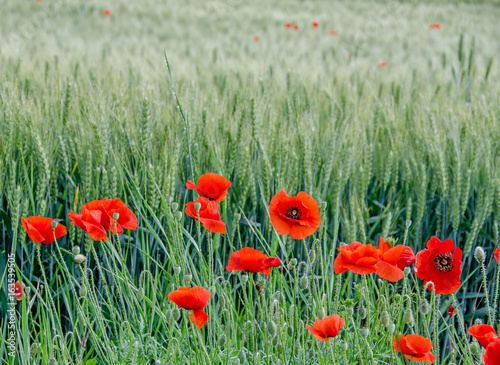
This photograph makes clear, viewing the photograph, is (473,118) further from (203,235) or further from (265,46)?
(265,46)

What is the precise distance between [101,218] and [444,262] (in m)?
0.58

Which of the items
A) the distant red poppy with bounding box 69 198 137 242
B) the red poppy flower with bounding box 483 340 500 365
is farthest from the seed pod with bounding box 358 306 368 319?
the distant red poppy with bounding box 69 198 137 242

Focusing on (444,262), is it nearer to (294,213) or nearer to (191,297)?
(294,213)

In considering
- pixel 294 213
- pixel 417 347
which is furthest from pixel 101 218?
pixel 417 347

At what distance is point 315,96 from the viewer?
5.88 ft

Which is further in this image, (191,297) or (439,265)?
(439,265)

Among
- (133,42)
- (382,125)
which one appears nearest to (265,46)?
(133,42)

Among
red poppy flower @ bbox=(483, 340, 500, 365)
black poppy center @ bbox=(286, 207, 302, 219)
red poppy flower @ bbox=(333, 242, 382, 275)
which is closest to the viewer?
red poppy flower @ bbox=(483, 340, 500, 365)

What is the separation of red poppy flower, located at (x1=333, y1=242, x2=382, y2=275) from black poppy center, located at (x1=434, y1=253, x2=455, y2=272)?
0.12m

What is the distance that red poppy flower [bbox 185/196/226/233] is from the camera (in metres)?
0.79

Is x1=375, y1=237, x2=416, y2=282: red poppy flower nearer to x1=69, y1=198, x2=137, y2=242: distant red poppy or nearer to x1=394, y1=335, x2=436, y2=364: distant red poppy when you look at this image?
x1=394, y1=335, x2=436, y2=364: distant red poppy

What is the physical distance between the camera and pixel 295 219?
0.78m

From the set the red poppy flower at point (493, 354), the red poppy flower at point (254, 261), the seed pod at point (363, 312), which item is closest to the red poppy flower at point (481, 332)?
the red poppy flower at point (493, 354)

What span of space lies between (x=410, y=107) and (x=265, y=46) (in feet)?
7.45
